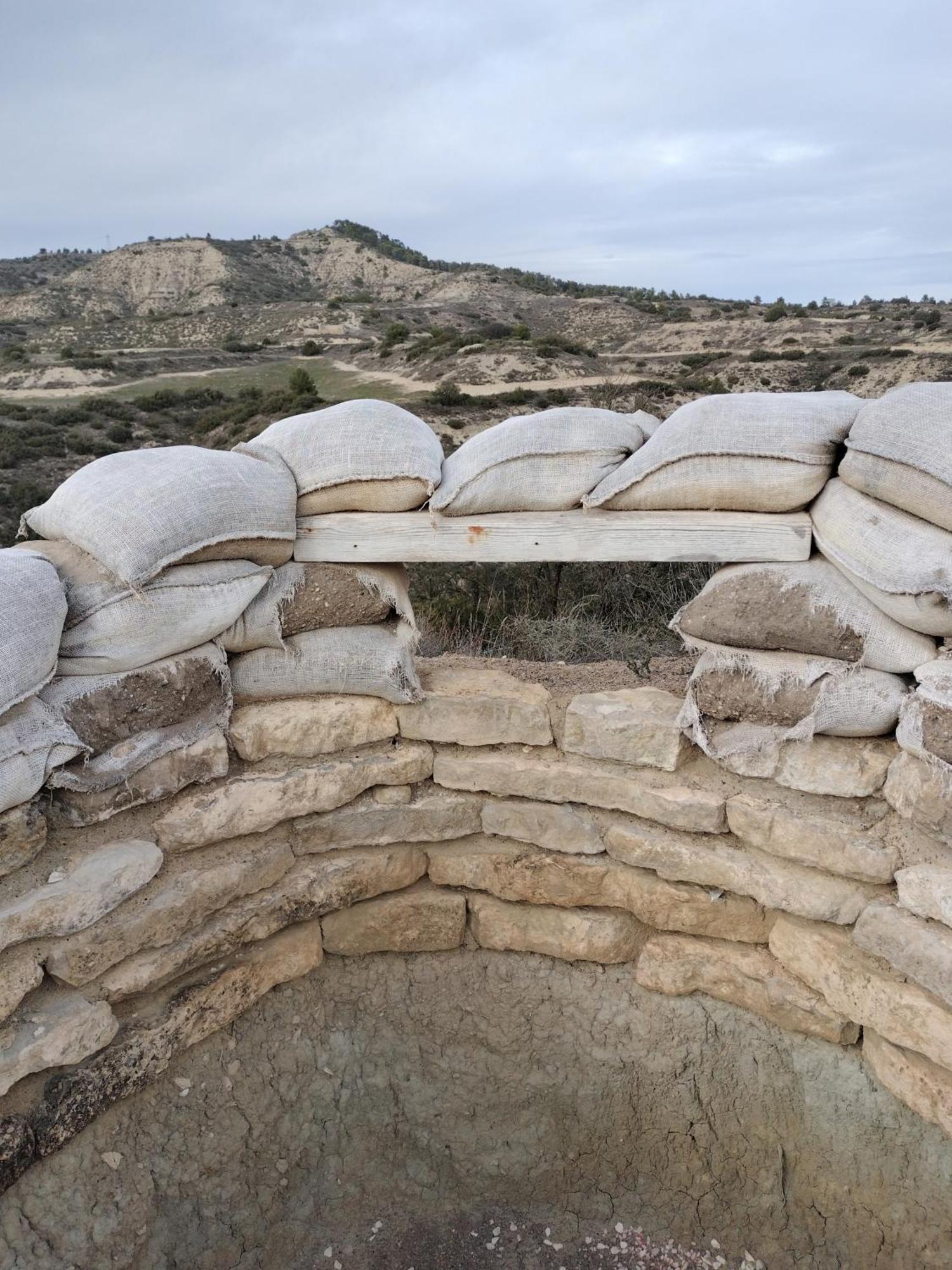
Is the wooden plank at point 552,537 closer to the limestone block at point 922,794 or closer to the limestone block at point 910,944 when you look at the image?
the limestone block at point 922,794

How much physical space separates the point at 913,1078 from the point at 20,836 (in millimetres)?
2455

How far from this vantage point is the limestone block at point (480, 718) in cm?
289

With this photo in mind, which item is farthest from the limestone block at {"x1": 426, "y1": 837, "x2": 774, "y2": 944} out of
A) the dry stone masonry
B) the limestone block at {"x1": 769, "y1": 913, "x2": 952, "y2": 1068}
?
Answer: the limestone block at {"x1": 769, "y1": 913, "x2": 952, "y2": 1068}

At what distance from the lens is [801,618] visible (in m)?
2.50

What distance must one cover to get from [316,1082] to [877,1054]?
1672 mm

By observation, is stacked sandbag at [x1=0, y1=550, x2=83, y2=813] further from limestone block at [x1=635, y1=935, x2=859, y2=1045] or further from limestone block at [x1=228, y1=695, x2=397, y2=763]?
limestone block at [x1=635, y1=935, x2=859, y2=1045]

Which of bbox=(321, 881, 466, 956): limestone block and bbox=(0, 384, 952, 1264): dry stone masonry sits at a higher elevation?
bbox=(0, 384, 952, 1264): dry stone masonry

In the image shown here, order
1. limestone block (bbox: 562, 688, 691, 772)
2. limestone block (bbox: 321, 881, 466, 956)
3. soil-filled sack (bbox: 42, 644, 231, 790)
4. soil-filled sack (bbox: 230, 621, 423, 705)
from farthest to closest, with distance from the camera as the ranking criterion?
limestone block (bbox: 321, 881, 466, 956), soil-filled sack (bbox: 230, 621, 423, 705), limestone block (bbox: 562, 688, 691, 772), soil-filled sack (bbox: 42, 644, 231, 790)

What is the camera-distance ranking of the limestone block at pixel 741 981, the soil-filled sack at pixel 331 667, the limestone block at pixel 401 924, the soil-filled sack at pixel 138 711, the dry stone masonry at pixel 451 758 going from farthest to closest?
the limestone block at pixel 401 924, the soil-filled sack at pixel 331 667, the limestone block at pixel 741 981, the soil-filled sack at pixel 138 711, the dry stone masonry at pixel 451 758

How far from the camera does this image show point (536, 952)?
120 inches

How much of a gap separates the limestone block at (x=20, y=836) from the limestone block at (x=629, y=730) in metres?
1.54

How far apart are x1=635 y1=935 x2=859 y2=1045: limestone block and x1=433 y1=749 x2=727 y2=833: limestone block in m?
0.42

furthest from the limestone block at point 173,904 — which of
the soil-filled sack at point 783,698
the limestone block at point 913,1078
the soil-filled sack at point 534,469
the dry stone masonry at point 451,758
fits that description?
the limestone block at point 913,1078

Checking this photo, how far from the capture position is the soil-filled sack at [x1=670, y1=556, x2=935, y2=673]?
2455mm
